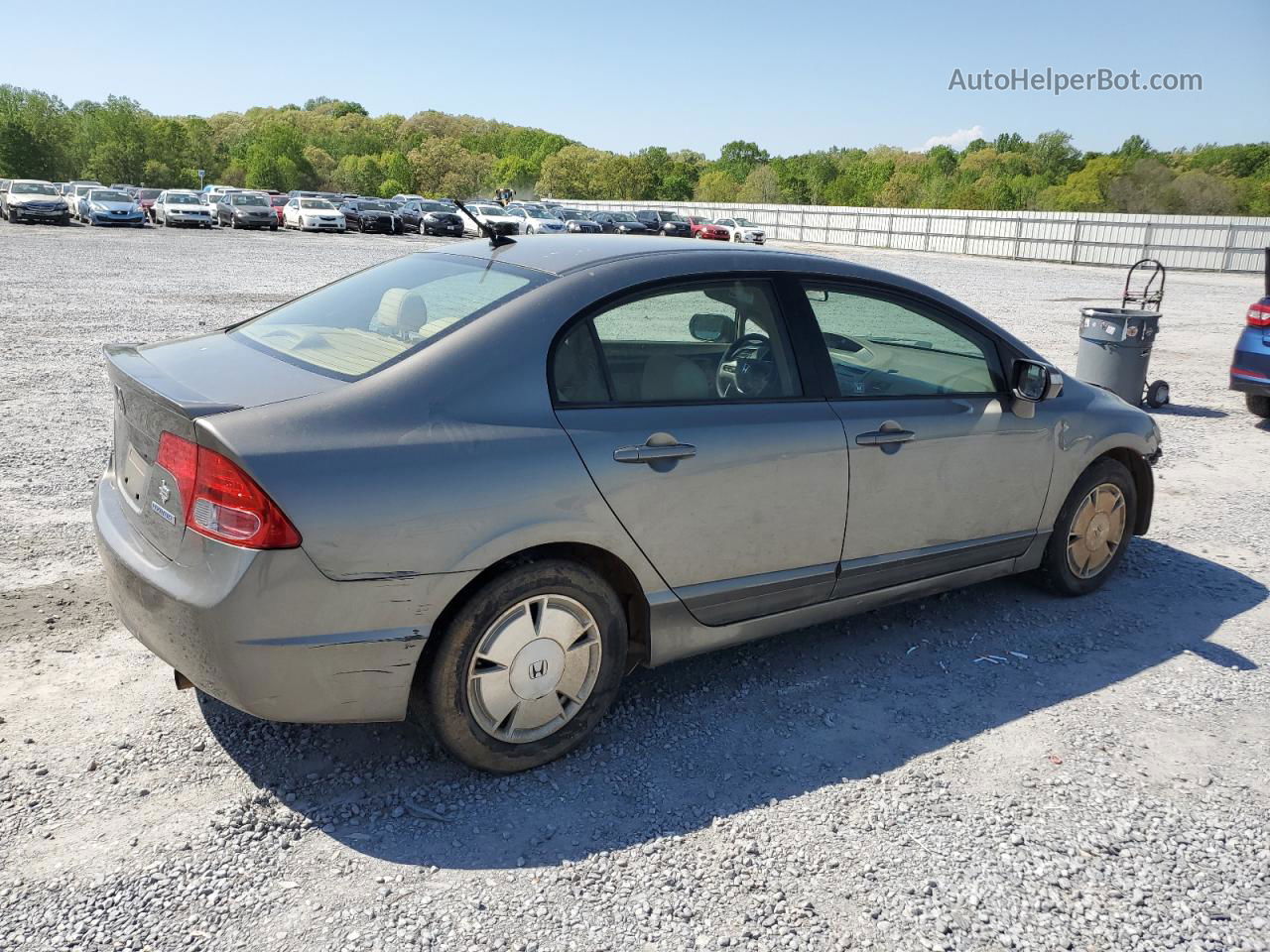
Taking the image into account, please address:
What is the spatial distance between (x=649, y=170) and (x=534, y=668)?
94277mm

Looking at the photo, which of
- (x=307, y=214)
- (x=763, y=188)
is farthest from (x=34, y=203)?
(x=763, y=188)

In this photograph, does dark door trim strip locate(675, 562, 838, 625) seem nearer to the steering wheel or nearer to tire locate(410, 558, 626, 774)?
tire locate(410, 558, 626, 774)

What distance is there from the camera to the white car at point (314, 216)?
42750mm

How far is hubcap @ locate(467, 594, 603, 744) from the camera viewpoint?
3.04 meters

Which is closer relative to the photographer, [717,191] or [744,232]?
[744,232]

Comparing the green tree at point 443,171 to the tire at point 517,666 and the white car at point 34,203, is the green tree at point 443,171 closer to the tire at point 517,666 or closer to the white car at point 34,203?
the white car at point 34,203

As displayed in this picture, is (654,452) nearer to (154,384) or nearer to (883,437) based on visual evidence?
(883,437)

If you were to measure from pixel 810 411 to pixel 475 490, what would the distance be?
4.66ft

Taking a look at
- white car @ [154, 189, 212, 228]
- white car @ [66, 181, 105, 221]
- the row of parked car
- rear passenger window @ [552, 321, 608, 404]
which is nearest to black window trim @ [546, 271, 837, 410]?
rear passenger window @ [552, 321, 608, 404]

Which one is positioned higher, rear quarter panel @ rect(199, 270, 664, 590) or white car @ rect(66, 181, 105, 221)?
white car @ rect(66, 181, 105, 221)

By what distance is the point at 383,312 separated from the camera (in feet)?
11.5

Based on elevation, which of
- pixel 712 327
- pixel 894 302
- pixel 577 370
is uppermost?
pixel 894 302

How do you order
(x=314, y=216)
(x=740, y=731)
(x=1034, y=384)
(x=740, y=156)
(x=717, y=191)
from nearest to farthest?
(x=740, y=731) → (x=1034, y=384) → (x=314, y=216) → (x=717, y=191) → (x=740, y=156)

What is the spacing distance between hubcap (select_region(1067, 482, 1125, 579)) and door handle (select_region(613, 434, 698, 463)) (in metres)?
2.42
